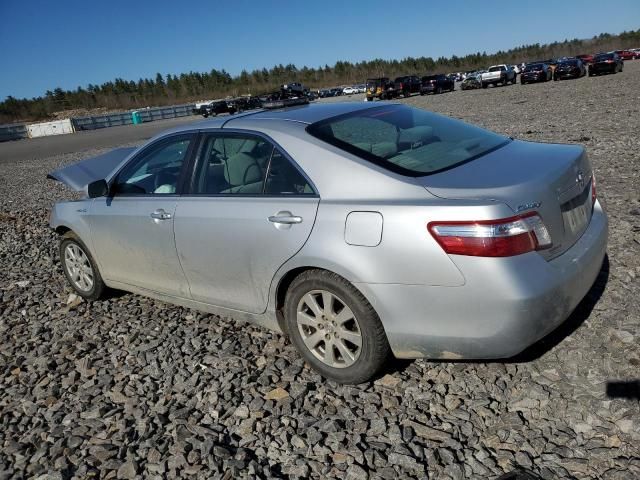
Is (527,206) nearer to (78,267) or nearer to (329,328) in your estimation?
(329,328)

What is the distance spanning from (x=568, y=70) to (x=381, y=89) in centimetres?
1375

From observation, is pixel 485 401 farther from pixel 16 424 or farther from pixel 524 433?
pixel 16 424

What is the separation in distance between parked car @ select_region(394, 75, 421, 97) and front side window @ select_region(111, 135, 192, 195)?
41.6 m

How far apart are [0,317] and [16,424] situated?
2140 mm

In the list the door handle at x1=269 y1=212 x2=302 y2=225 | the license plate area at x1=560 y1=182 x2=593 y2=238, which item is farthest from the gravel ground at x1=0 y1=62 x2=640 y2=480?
the door handle at x1=269 y1=212 x2=302 y2=225

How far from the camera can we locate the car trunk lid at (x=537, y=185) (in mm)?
2574

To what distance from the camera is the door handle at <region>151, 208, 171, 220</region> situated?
3732mm

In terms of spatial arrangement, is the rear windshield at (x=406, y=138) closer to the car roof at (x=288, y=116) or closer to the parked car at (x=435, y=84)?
the car roof at (x=288, y=116)

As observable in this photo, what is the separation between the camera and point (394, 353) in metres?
2.86

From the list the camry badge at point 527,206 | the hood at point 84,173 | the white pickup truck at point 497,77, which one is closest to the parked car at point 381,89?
the white pickup truck at point 497,77

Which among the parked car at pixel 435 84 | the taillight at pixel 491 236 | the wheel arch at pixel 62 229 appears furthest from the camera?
the parked car at pixel 435 84

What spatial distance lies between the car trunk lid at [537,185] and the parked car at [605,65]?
4261cm

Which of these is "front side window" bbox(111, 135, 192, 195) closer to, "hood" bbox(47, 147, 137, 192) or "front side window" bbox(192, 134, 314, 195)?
"front side window" bbox(192, 134, 314, 195)

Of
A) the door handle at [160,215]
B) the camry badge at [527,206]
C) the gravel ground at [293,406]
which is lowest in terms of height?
the gravel ground at [293,406]
